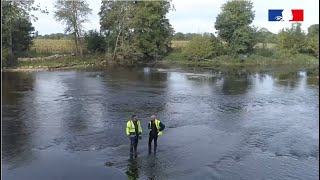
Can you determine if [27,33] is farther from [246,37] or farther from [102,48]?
[246,37]

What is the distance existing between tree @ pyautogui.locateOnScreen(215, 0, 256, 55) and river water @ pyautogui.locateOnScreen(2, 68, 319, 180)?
31.2 m

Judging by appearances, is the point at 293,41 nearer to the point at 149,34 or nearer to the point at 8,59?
the point at 149,34

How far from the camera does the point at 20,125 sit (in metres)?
19.2

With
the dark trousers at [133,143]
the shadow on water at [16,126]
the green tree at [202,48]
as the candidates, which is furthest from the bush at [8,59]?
the dark trousers at [133,143]

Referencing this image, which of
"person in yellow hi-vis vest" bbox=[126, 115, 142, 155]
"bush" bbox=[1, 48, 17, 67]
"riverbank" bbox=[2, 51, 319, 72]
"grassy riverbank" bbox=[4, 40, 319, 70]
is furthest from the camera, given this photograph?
"grassy riverbank" bbox=[4, 40, 319, 70]

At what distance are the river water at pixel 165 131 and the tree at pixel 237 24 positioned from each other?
31224 millimetres

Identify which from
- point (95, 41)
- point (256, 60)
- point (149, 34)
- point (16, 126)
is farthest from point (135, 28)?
point (16, 126)

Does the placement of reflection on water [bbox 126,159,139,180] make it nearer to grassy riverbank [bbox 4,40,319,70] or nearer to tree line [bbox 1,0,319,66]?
grassy riverbank [bbox 4,40,319,70]

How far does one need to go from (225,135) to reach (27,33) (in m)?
43.7

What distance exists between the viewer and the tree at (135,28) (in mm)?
59375

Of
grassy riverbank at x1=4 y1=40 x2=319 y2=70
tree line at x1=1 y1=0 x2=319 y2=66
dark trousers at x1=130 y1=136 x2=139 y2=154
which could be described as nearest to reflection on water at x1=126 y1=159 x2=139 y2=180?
dark trousers at x1=130 y1=136 x2=139 y2=154

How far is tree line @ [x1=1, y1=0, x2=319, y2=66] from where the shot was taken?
5909cm

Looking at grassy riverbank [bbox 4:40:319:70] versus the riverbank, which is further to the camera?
grassy riverbank [bbox 4:40:319:70]

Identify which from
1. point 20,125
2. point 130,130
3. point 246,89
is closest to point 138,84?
point 246,89
